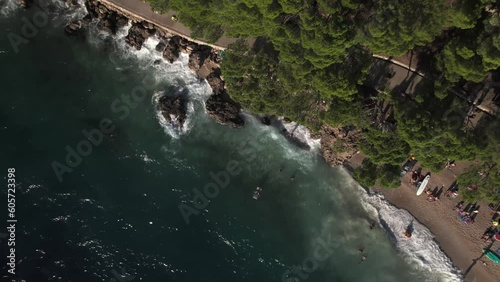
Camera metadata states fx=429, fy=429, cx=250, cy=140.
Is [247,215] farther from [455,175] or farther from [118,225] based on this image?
[455,175]

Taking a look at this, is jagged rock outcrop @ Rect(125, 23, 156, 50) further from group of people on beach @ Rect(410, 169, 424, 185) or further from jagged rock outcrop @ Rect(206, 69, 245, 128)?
group of people on beach @ Rect(410, 169, 424, 185)

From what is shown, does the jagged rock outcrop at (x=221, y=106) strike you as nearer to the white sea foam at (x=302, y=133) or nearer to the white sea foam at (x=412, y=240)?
the white sea foam at (x=302, y=133)

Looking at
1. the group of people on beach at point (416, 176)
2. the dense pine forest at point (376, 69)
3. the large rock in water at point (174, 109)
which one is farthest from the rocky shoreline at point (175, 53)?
the group of people on beach at point (416, 176)

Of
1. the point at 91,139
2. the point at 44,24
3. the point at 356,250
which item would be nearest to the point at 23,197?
the point at 91,139

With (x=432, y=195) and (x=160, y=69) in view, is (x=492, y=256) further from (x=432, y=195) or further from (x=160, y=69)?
(x=160, y=69)

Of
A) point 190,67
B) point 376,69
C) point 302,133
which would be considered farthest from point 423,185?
point 190,67
